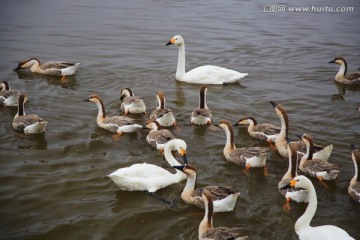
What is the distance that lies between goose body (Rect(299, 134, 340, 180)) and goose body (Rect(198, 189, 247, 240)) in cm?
228

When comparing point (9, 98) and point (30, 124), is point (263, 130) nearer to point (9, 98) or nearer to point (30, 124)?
point (30, 124)

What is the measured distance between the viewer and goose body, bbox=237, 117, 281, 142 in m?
9.85

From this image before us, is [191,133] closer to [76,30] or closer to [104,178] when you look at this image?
[104,178]

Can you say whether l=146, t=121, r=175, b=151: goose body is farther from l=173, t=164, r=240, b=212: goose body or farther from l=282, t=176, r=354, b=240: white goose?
l=282, t=176, r=354, b=240: white goose

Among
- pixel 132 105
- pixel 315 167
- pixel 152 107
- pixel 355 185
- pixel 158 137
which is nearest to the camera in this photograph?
pixel 355 185

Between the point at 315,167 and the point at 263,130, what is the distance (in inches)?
75.5

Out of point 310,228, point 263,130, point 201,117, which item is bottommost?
point 310,228

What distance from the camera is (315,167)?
8.27m

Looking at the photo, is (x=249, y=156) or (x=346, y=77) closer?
(x=249, y=156)

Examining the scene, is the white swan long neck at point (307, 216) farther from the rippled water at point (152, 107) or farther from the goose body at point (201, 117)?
the goose body at point (201, 117)

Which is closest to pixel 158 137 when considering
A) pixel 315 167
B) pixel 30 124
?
pixel 30 124

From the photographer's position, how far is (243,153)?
868cm

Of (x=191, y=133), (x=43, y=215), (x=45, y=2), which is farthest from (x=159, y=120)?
(x=45, y=2)

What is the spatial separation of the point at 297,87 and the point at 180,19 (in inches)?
448
